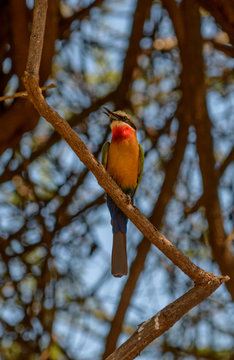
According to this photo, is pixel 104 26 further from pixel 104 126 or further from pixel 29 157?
pixel 29 157

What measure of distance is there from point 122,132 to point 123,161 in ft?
0.71

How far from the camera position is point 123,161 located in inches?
145

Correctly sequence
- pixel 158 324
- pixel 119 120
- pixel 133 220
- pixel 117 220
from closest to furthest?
pixel 158 324 < pixel 133 220 < pixel 117 220 < pixel 119 120

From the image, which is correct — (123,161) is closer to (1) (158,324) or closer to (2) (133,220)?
(2) (133,220)

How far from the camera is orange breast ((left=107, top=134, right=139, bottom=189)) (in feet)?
12.1

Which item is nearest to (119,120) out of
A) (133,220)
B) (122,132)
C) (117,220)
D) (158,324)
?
(122,132)

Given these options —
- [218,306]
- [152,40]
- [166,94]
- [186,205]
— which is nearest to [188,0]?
[152,40]

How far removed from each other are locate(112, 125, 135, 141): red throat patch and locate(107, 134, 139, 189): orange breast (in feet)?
0.08

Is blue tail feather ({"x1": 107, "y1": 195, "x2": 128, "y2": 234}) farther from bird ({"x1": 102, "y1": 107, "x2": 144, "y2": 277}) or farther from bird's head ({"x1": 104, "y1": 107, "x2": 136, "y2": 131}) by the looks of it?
bird's head ({"x1": 104, "y1": 107, "x2": 136, "y2": 131})

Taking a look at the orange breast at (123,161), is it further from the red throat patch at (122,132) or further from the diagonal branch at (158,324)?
the diagonal branch at (158,324)

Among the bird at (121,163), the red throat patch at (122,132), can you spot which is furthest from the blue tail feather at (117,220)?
the red throat patch at (122,132)

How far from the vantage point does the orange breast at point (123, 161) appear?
3676 mm

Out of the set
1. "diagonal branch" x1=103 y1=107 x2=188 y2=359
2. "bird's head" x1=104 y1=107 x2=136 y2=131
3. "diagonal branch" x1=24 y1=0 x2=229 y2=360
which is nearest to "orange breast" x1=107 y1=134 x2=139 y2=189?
"bird's head" x1=104 y1=107 x2=136 y2=131

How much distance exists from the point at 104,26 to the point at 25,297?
7.61 ft
